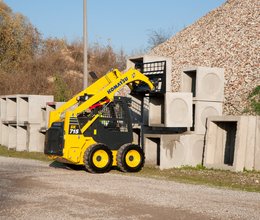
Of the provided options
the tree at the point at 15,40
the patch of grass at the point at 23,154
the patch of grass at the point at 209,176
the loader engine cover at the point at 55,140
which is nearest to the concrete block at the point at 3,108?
the patch of grass at the point at 23,154

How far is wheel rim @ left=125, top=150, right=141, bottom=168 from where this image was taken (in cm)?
1639

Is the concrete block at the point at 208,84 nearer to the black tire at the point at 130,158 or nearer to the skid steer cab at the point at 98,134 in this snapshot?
→ the skid steer cab at the point at 98,134

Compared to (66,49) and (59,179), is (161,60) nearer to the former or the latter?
(59,179)

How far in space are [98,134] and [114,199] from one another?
569 cm

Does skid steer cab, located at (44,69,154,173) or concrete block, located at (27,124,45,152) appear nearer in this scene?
skid steer cab, located at (44,69,154,173)

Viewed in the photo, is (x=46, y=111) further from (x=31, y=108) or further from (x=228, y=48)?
(x=228, y=48)

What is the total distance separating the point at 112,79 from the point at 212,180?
4.90m

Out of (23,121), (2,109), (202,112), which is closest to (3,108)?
(2,109)

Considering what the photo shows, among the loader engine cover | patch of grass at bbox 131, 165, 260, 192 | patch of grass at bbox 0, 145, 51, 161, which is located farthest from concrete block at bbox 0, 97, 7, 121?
patch of grass at bbox 131, 165, 260, 192

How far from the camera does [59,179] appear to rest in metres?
14.2

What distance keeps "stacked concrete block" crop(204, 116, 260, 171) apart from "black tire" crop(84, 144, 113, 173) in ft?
12.4

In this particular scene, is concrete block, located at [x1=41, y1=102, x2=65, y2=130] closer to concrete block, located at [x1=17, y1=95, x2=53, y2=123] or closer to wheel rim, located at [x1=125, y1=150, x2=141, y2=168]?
concrete block, located at [x1=17, y1=95, x2=53, y2=123]

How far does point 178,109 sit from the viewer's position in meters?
18.1

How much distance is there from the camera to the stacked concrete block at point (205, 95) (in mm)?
18656
